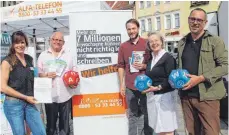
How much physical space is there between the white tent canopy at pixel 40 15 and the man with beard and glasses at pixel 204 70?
16.2 ft

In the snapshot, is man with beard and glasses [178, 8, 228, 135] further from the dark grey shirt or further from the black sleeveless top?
the black sleeveless top

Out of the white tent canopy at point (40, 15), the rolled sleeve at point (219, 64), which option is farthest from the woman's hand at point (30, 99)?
the white tent canopy at point (40, 15)

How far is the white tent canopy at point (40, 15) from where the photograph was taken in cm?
846

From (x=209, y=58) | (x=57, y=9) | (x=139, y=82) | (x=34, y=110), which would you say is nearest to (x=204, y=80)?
(x=209, y=58)

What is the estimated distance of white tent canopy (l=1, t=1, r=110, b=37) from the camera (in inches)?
333

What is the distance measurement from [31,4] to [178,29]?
26.4 meters

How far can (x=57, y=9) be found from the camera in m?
8.73

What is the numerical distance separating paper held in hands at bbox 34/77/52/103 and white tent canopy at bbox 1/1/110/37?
172 inches

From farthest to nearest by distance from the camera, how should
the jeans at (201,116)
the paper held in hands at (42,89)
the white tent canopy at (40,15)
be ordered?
the white tent canopy at (40,15)
the paper held in hands at (42,89)
the jeans at (201,116)

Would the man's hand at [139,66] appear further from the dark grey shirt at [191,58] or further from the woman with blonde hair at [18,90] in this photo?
the woman with blonde hair at [18,90]

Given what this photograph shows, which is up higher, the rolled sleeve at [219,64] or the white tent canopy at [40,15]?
the white tent canopy at [40,15]

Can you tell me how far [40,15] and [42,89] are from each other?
19.1 feet

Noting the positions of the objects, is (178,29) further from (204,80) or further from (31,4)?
(204,80)

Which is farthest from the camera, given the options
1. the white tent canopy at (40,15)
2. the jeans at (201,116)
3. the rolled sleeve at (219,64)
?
the white tent canopy at (40,15)
